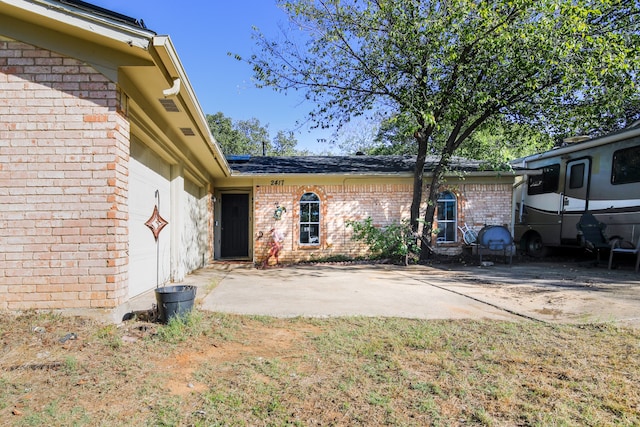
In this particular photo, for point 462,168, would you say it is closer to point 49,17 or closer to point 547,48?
point 547,48

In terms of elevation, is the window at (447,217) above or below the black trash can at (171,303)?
above

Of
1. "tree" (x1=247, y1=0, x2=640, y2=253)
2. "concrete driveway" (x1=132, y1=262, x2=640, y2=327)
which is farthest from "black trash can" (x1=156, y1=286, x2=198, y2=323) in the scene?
"tree" (x1=247, y1=0, x2=640, y2=253)

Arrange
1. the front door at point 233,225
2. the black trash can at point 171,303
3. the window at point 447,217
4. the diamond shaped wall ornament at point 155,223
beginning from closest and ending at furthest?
1. the black trash can at point 171,303
2. the diamond shaped wall ornament at point 155,223
3. the window at point 447,217
4. the front door at point 233,225

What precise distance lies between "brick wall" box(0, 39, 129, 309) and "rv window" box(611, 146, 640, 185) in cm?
1041

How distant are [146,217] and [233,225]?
7477 mm

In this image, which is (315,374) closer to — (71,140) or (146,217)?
(71,140)

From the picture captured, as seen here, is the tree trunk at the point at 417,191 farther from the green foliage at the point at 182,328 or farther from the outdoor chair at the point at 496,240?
the green foliage at the point at 182,328

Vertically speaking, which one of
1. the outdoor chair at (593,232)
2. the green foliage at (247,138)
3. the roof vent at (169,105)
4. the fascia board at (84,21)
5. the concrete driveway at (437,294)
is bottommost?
the concrete driveway at (437,294)

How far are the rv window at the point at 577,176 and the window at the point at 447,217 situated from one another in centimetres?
318

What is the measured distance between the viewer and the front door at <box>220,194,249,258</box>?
13227 mm

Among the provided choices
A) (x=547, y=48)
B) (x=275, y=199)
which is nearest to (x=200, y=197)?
(x=275, y=199)

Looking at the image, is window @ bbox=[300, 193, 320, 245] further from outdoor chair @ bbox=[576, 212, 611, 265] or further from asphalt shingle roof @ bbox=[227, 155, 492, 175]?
outdoor chair @ bbox=[576, 212, 611, 265]

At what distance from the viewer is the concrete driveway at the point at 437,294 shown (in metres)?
A: 5.10

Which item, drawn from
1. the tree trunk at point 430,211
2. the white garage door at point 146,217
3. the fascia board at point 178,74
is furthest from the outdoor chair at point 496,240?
the white garage door at point 146,217
